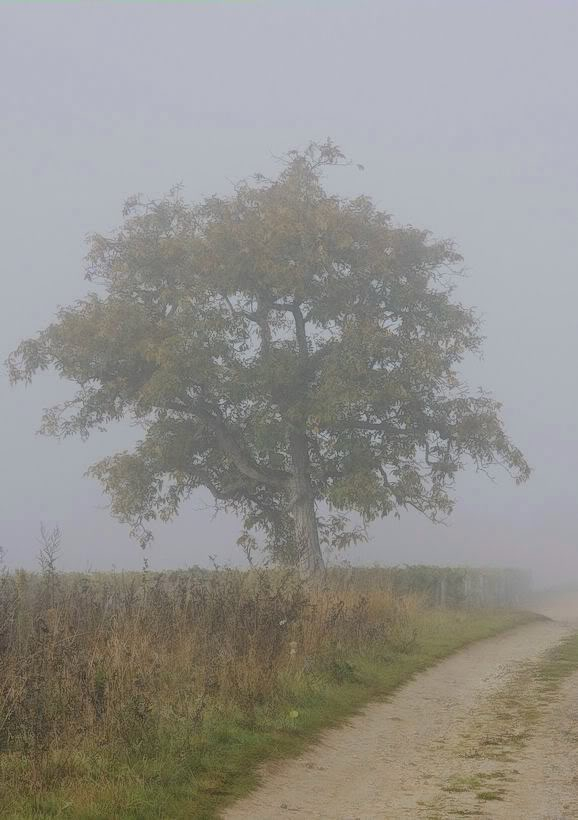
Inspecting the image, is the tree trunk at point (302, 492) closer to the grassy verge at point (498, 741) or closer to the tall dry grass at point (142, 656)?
the tall dry grass at point (142, 656)

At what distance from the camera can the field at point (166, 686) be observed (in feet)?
27.5

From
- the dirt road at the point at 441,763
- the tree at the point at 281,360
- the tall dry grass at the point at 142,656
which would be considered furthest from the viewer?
the tree at the point at 281,360

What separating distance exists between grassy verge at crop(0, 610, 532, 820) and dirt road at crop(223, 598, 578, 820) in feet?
1.11

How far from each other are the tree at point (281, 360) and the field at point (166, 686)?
1047cm

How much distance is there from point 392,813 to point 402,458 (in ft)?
76.5

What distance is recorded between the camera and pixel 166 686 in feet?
37.9

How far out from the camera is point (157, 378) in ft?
90.2

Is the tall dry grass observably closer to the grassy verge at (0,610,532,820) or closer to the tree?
the grassy verge at (0,610,532,820)

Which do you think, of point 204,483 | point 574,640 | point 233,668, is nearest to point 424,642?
point 574,640

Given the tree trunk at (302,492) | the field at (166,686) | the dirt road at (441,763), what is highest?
the tree trunk at (302,492)

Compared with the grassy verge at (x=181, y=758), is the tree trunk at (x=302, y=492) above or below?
above

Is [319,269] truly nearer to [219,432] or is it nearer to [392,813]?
[219,432]

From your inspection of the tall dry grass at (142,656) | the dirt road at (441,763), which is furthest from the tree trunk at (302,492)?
the dirt road at (441,763)

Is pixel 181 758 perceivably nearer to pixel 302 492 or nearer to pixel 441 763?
pixel 441 763
